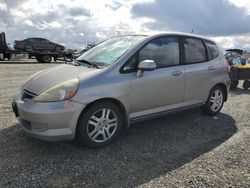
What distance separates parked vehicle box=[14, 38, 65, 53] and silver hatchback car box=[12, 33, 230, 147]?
77.2ft

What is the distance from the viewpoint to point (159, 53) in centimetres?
518

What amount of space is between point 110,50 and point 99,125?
4.65ft

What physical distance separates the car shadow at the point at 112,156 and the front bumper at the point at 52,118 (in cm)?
32

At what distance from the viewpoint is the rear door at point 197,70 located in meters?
5.66

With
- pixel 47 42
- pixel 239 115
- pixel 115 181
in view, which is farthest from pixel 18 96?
pixel 47 42

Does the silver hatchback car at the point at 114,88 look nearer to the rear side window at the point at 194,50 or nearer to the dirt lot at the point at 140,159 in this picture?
the rear side window at the point at 194,50

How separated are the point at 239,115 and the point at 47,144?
4.36 m

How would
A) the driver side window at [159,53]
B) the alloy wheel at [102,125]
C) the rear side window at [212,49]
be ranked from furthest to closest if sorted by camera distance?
1. the rear side window at [212,49]
2. the driver side window at [159,53]
3. the alloy wheel at [102,125]

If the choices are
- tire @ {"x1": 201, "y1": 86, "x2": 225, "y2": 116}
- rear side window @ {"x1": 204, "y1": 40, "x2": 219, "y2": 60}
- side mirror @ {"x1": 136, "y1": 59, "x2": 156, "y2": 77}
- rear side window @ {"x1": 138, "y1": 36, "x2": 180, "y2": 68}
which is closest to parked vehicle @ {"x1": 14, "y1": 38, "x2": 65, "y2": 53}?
rear side window @ {"x1": 204, "y1": 40, "x2": 219, "y2": 60}

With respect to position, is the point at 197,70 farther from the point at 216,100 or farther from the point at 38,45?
the point at 38,45

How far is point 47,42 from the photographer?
28.5m

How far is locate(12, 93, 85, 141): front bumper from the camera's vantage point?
4047 millimetres

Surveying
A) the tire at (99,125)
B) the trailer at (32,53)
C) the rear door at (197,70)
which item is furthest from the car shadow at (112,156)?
the trailer at (32,53)

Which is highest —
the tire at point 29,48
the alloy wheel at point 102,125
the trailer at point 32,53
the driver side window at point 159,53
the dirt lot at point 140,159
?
the driver side window at point 159,53
